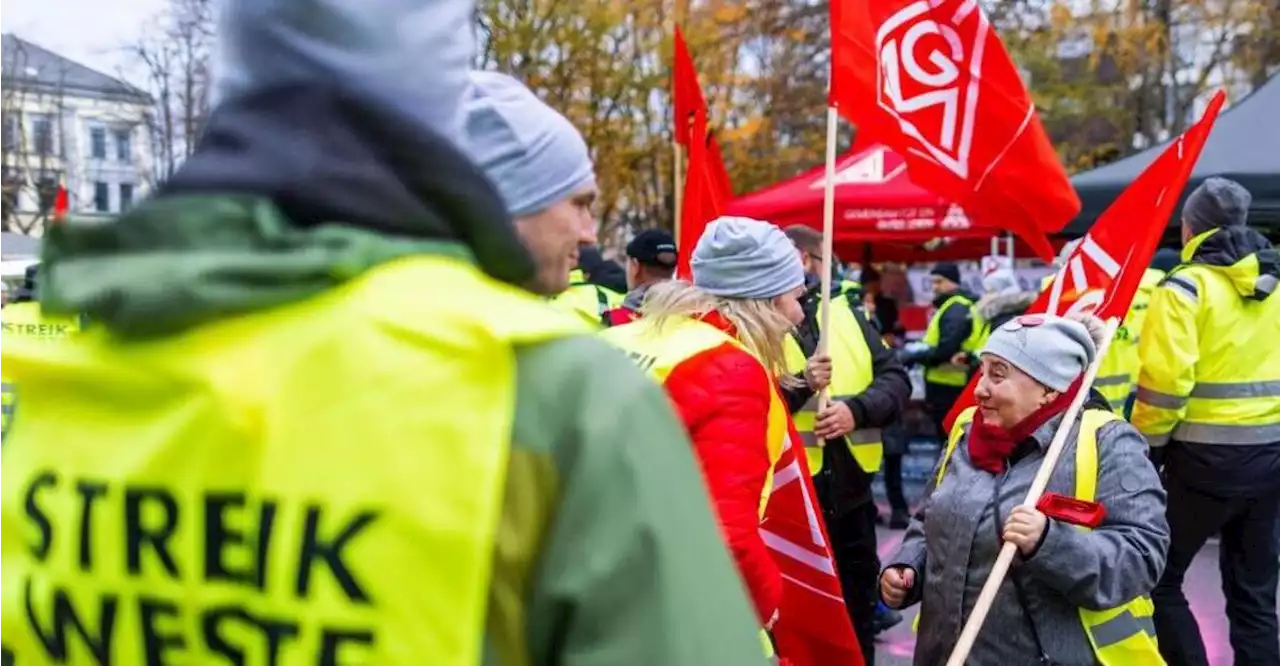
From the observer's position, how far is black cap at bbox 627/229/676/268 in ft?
19.0

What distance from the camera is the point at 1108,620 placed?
3131 mm

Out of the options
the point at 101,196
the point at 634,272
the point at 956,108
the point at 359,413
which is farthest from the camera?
the point at 101,196

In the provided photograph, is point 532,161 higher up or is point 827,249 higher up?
point 532,161

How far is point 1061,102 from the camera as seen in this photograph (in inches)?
1031

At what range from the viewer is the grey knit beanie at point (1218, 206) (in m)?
5.34

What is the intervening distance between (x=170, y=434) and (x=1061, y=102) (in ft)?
89.4

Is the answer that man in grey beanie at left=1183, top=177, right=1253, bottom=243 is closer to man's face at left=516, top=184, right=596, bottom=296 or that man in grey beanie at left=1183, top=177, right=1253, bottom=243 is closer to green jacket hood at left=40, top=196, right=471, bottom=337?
man's face at left=516, top=184, right=596, bottom=296

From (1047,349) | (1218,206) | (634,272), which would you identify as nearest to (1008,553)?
(1047,349)

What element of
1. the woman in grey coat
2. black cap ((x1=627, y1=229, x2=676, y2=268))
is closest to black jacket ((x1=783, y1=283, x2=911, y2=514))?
black cap ((x1=627, y1=229, x2=676, y2=268))

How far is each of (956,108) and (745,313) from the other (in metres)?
1.77

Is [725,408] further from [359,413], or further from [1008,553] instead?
[359,413]

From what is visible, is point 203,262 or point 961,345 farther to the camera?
point 961,345

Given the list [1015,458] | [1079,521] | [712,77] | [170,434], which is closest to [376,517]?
[170,434]

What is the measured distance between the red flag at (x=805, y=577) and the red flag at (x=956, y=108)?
1.86 m
